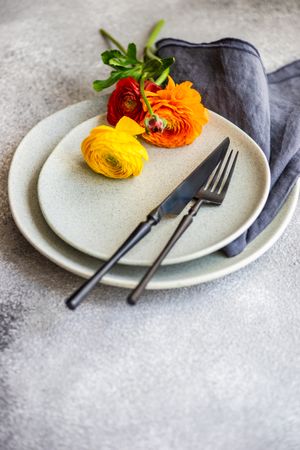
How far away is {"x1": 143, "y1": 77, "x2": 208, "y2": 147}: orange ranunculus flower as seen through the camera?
30.0 inches

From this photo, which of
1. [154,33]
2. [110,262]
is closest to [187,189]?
[110,262]

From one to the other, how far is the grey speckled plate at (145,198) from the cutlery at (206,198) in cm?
1

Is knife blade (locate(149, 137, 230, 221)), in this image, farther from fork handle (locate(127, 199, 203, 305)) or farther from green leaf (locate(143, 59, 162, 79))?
green leaf (locate(143, 59, 162, 79))

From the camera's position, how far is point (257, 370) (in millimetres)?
609

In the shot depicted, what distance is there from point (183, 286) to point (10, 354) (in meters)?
0.19

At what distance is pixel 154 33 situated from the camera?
113 centimetres

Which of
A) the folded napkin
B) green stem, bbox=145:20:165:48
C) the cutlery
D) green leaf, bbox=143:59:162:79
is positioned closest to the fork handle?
the cutlery

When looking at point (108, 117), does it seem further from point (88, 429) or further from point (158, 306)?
→ point (88, 429)

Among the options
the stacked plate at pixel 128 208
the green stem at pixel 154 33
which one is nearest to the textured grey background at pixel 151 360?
the stacked plate at pixel 128 208

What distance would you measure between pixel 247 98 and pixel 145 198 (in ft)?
0.76

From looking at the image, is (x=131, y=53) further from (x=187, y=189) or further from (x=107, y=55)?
(x=187, y=189)

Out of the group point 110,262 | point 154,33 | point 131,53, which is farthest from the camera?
Answer: point 154,33

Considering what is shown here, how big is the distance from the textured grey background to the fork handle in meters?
0.07

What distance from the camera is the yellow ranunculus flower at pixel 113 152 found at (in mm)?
703
